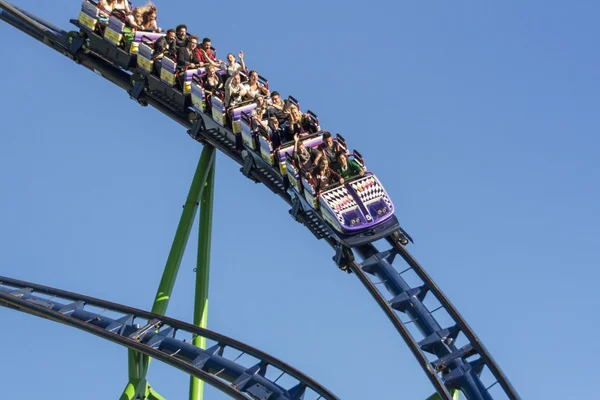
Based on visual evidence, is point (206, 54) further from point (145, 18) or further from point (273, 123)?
point (273, 123)

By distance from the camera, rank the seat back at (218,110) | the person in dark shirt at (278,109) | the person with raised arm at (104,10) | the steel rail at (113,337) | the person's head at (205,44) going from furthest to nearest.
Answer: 1. the person's head at (205,44)
2. the person with raised arm at (104,10)
3. the person in dark shirt at (278,109)
4. the seat back at (218,110)
5. the steel rail at (113,337)

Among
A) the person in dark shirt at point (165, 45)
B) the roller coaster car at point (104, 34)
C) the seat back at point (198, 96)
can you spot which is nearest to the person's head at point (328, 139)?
the seat back at point (198, 96)

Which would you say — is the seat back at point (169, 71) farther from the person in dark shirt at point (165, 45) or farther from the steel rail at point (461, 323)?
the steel rail at point (461, 323)

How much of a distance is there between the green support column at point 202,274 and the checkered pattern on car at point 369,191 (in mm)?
1790

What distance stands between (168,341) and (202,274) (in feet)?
5.01

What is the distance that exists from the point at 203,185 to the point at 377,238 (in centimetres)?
251

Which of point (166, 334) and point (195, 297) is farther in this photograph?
point (195, 297)

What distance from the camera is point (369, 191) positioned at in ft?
46.8

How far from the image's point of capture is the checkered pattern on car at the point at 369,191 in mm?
14164

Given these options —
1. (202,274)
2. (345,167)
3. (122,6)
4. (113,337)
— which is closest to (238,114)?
(345,167)

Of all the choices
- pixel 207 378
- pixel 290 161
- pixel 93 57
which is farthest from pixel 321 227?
pixel 93 57

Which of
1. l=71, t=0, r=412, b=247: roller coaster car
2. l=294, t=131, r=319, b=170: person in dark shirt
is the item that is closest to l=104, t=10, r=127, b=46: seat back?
l=71, t=0, r=412, b=247: roller coaster car

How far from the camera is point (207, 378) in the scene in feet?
40.3

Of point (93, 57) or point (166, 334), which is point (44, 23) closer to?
point (93, 57)
